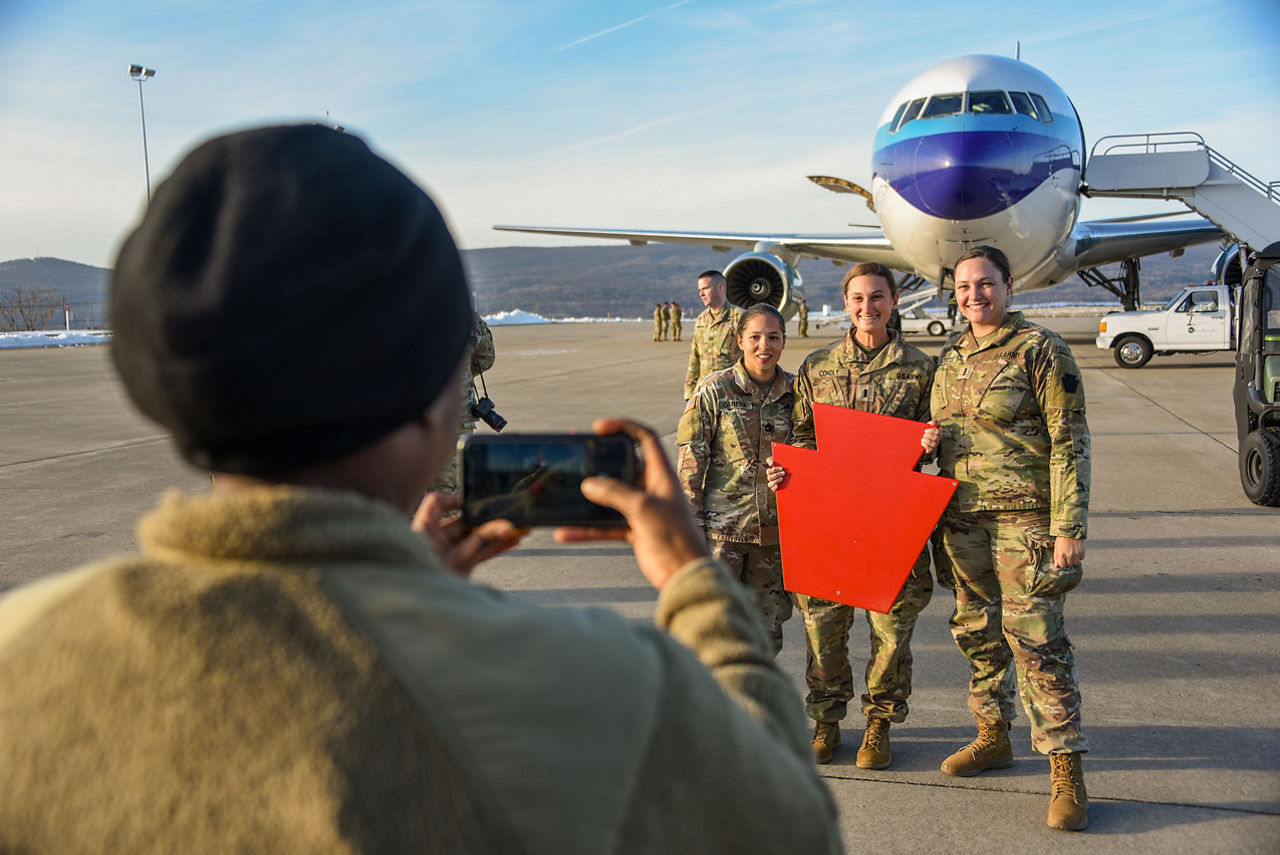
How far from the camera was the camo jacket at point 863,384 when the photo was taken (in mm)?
4047

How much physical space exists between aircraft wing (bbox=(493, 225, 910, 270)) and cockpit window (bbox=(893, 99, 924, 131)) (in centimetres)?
466

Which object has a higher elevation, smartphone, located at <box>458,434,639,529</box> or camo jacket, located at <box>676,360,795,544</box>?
smartphone, located at <box>458,434,639,529</box>

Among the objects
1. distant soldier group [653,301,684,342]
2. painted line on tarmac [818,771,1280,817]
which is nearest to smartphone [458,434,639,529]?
painted line on tarmac [818,771,1280,817]

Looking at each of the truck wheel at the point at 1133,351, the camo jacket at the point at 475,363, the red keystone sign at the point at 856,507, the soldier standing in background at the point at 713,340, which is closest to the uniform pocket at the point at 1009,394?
the red keystone sign at the point at 856,507

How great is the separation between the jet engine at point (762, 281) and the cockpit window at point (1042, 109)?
5.94 m

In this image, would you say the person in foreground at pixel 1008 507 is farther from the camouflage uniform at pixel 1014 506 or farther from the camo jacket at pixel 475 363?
the camo jacket at pixel 475 363

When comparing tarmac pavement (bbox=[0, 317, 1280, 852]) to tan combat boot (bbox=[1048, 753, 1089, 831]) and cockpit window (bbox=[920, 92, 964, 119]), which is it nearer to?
tan combat boot (bbox=[1048, 753, 1089, 831])

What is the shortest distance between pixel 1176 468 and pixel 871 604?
21.4 ft

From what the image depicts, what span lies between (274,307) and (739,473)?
11.3 feet

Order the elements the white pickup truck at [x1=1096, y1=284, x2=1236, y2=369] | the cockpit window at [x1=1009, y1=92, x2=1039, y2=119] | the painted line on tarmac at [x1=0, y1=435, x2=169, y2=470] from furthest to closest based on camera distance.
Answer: the white pickup truck at [x1=1096, y1=284, x2=1236, y2=369]
the cockpit window at [x1=1009, y1=92, x2=1039, y2=119]
the painted line on tarmac at [x1=0, y1=435, x2=169, y2=470]

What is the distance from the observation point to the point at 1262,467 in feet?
23.8

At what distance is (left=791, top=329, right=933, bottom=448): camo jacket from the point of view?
405cm

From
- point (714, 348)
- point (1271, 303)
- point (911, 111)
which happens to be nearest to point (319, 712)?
point (714, 348)

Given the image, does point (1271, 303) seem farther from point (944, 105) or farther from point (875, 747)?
point (944, 105)
